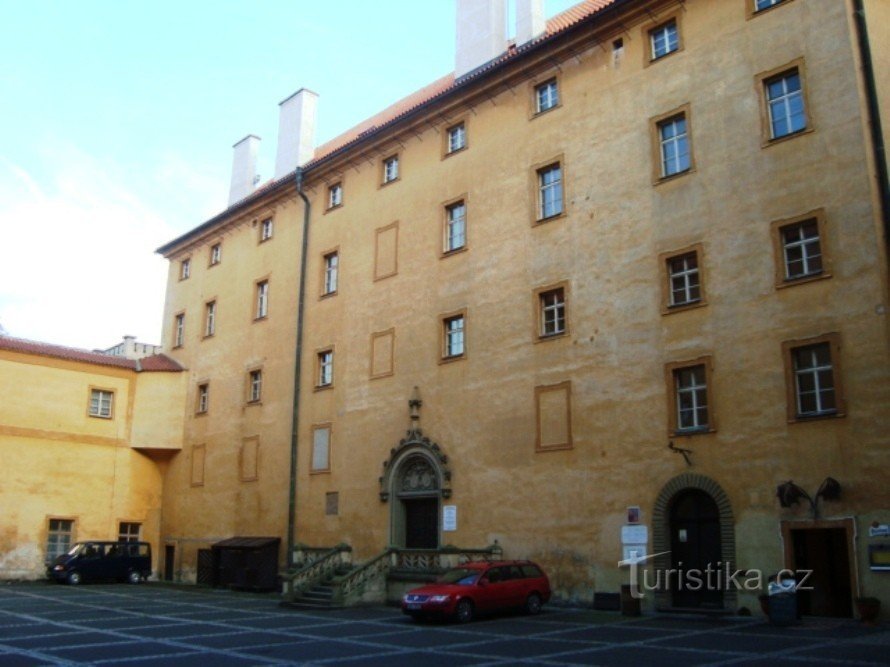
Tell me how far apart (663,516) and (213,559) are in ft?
65.1

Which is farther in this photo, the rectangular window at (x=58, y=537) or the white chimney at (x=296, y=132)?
the white chimney at (x=296, y=132)

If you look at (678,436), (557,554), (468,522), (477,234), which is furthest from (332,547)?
(678,436)

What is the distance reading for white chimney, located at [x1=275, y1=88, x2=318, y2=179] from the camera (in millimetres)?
38031

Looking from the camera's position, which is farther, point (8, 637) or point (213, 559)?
point (213, 559)

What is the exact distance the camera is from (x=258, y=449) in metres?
34.4

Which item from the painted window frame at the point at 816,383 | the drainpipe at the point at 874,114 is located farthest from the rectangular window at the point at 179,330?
the drainpipe at the point at 874,114

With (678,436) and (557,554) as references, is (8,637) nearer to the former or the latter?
(557,554)

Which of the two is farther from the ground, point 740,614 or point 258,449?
point 258,449

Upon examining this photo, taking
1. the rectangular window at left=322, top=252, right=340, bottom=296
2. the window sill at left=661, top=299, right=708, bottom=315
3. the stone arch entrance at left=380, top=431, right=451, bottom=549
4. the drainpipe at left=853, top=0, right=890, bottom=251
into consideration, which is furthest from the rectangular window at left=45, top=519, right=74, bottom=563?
the drainpipe at left=853, top=0, right=890, bottom=251

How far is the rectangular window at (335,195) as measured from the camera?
3384cm

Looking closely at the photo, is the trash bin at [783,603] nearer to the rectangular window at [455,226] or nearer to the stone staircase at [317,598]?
the stone staircase at [317,598]

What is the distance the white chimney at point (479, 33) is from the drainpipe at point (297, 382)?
852 cm

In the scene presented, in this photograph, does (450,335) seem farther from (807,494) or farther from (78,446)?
(78,446)

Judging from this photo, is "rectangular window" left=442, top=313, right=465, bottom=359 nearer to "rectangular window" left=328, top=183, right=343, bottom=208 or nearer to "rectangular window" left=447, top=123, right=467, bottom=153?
"rectangular window" left=447, top=123, right=467, bottom=153
